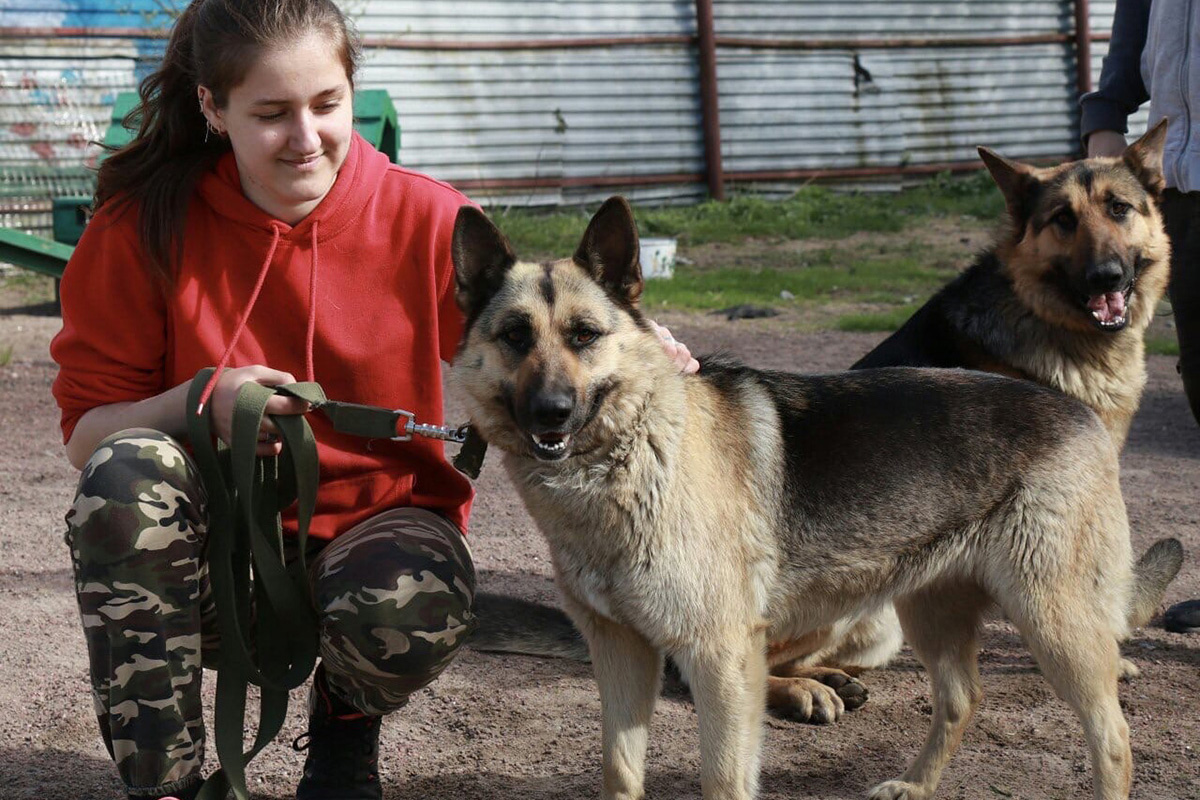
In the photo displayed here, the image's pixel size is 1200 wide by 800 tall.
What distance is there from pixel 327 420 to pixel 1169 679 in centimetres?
268

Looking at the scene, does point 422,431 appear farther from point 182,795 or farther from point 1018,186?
point 1018,186

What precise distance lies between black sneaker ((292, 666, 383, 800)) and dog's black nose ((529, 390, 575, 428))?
0.89m

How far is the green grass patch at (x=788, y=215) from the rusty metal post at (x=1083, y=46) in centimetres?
199

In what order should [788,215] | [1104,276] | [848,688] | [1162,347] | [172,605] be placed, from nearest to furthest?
[172,605], [848,688], [1104,276], [1162,347], [788,215]

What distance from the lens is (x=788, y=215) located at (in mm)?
13500

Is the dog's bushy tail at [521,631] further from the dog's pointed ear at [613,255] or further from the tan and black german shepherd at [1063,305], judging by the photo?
the dog's pointed ear at [613,255]

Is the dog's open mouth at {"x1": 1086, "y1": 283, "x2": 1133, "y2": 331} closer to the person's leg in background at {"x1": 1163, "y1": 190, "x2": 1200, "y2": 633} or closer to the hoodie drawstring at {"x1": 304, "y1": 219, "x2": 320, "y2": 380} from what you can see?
the person's leg in background at {"x1": 1163, "y1": 190, "x2": 1200, "y2": 633}

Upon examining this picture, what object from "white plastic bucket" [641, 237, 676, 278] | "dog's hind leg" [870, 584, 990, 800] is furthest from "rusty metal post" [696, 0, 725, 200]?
"dog's hind leg" [870, 584, 990, 800]

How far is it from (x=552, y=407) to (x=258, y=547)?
0.72 metres

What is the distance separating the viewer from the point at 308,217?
114 inches

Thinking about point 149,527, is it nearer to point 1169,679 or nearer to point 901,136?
point 1169,679

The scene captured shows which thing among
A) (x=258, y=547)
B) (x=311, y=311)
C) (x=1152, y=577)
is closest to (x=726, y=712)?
(x=258, y=547)

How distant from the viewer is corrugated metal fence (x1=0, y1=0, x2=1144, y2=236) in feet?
42.4

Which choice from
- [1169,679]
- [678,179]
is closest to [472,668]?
[1169,679]
